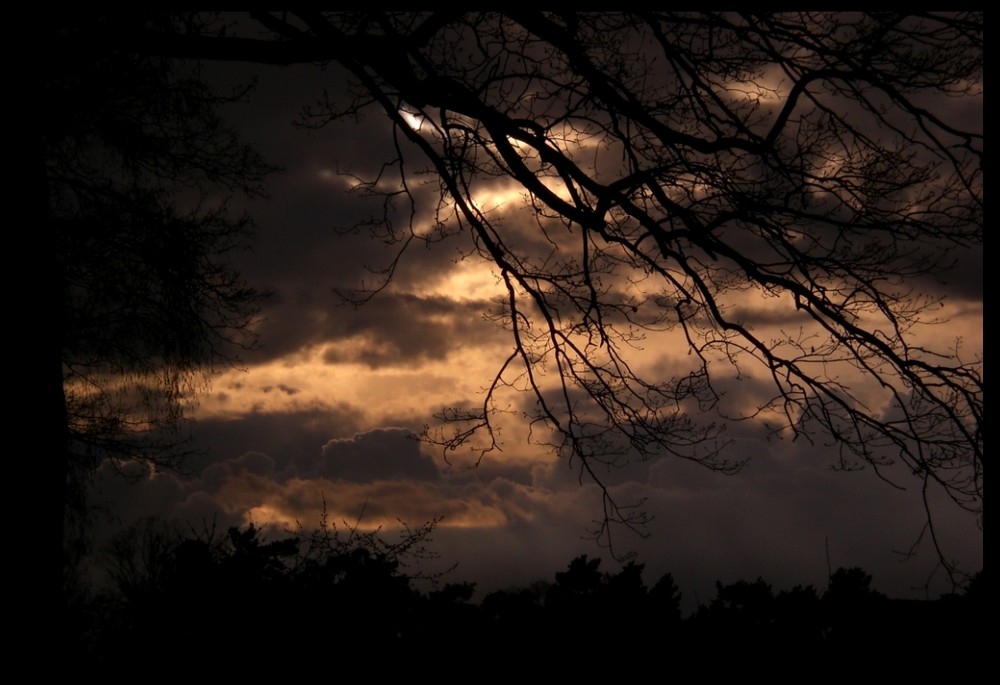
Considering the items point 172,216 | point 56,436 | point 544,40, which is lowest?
point 56,436

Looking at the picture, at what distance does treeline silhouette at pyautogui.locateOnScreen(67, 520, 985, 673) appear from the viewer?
5141 mm

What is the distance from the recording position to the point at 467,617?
5395 millimetres

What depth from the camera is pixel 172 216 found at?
8.38m

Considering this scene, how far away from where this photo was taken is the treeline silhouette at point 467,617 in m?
5.14

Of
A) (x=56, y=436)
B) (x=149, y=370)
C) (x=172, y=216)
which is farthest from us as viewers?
(x=149, y=370)

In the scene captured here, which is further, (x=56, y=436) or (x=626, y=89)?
(x=626, y=89)

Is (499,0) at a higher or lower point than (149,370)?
higher

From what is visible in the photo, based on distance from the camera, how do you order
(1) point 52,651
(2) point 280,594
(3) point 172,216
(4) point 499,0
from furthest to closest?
1. (3) point 172,216
2. (4) point 499,0
3. (2) point 280,594
4. (1) point 52,651

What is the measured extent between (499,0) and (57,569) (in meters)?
4.71

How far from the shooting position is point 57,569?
16.4 feet

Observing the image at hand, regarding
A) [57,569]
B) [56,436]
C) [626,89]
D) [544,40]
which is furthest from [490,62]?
[57,569]

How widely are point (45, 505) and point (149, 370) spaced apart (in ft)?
14.5

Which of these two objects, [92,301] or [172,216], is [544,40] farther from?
[92,301]

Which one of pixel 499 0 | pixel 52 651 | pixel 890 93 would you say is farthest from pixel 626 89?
pixel 52 651
